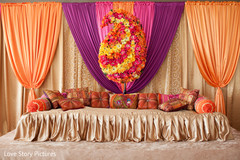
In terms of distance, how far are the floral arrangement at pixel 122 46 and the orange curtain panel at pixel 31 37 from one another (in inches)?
47.5

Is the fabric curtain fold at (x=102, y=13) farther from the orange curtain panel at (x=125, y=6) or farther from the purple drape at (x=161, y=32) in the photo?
the purple drape at (x=161, y=32)

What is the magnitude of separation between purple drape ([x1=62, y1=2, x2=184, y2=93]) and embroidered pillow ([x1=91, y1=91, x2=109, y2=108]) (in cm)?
42

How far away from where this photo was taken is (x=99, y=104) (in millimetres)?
3986

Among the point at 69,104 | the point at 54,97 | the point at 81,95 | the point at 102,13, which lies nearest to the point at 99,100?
the point at 81,95

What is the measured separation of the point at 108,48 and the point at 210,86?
236cm

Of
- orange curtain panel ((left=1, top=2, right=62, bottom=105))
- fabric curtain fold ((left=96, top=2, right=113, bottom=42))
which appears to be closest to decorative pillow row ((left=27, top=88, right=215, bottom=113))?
orange curtain panel ((left=1, top=2, right=62, bottom=105))

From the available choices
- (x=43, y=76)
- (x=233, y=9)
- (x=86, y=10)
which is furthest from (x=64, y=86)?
(x=233, y=9)

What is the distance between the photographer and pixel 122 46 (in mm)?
4004

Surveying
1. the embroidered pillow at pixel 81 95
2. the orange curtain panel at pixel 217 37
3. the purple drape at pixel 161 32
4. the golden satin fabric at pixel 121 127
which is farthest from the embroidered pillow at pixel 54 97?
the orange curtain panel at pixel 217 37

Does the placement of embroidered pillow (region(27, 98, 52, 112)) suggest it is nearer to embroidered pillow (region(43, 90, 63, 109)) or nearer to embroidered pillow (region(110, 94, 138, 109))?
embroidered pillow (region(43, 90, 63, 109))

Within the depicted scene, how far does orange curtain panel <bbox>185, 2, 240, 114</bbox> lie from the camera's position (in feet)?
14.2

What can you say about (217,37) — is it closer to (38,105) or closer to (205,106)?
(205,106)

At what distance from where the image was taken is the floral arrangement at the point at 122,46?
4.00m

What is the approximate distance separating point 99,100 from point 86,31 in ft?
4.98
